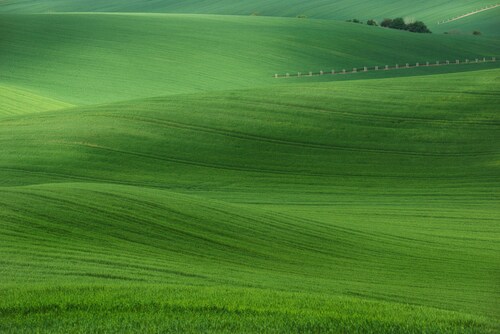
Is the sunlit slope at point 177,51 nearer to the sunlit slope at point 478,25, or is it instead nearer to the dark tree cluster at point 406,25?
the dark tree cluster at point 406,25

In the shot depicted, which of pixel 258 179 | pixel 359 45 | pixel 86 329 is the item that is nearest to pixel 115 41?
pixel 359 45

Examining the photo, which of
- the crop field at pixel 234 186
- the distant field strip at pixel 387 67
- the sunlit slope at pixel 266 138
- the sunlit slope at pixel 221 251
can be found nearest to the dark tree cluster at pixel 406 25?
the distant field strip at pixel 387 67

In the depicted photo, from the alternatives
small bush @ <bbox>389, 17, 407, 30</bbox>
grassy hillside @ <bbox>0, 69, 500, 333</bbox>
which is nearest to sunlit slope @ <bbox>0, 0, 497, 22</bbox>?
small bush @ <bbox>389, 17, 407, 30</bbox>

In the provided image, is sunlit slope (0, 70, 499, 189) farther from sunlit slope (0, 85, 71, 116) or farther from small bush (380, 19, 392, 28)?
small bush (380, 19, 392, 28)

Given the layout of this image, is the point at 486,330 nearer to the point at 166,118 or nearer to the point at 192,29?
the point at 166,118

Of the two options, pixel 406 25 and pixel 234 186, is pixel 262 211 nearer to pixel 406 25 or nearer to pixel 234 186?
pixel 234 186

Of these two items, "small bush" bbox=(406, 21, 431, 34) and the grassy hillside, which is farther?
"small bush" bbox=(406, 21, 431, 34)

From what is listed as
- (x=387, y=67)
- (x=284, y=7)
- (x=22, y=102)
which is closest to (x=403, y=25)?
(x=284, y=7)
